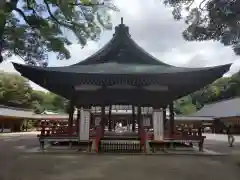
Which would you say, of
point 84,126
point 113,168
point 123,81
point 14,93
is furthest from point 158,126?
point 14,93

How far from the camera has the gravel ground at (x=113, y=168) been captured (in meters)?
8.62

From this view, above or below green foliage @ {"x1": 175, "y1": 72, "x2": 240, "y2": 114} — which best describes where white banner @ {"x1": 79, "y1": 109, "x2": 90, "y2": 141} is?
below

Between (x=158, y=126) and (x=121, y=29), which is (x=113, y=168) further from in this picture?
(x=121, y=29)

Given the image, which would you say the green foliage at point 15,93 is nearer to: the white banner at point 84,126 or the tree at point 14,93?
the tree at point 14,93

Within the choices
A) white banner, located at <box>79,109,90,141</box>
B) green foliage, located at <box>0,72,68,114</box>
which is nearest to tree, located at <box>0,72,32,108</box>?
green foliage, located at <box>0,72,68,114</box>

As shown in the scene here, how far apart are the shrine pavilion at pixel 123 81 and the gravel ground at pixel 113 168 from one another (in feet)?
8.58

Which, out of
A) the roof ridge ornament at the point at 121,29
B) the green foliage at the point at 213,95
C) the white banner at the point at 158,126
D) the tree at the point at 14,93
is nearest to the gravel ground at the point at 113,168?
the white banner at the point at 158,126

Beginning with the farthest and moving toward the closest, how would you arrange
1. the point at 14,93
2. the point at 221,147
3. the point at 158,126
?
the point at 14,93, the point at 221,147, the point at 158,126

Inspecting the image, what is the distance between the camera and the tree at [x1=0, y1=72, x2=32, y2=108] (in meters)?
56.2

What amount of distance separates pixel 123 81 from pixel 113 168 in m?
5.86

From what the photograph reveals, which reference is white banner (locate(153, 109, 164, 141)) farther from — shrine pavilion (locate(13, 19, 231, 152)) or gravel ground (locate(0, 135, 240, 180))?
gravel ground (locate(0, 135, 240, 180))

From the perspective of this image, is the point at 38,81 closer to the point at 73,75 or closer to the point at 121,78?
the point at 73,75

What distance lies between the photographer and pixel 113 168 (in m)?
9.93

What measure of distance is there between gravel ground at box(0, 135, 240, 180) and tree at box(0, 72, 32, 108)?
Answer: 47641mm
